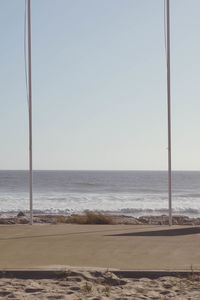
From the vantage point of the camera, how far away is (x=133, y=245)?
6918 mm

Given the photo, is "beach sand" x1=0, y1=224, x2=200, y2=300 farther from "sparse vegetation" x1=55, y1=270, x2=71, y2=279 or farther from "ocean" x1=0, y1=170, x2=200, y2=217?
"ocean" x1=0, y1=170, x2=200, y2=217

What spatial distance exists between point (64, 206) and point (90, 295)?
24.3 metres

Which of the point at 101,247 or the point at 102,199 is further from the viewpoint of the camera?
the point at 102,199

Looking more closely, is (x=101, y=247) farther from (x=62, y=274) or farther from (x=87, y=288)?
(x=87, y=288)

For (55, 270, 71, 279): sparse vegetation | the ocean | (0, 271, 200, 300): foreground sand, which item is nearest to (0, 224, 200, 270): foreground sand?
(55, 270, 71, 279): sparse vegetation

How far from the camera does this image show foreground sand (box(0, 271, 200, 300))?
14.4 feet

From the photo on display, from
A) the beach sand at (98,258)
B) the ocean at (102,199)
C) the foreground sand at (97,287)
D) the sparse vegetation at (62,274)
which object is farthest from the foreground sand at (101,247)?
the ocean at (102,199)

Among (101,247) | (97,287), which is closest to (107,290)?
(97,287)

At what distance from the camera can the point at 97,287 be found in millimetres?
4676

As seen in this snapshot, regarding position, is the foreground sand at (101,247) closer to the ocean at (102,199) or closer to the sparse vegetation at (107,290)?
the sparse vegetation at (107,290)

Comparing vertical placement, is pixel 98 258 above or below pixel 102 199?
above

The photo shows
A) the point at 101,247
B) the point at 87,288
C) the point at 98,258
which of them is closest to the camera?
the point at 87,288

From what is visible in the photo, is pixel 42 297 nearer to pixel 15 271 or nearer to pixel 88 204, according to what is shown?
pixel 15 271

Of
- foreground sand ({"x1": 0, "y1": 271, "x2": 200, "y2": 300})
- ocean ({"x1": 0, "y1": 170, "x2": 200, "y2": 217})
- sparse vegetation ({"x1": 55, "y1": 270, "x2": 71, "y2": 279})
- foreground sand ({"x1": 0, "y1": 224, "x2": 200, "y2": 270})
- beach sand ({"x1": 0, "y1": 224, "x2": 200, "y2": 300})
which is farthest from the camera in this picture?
ocean ({"x1": 0, "y1": 170, "x2": 200, "y2": 217})
